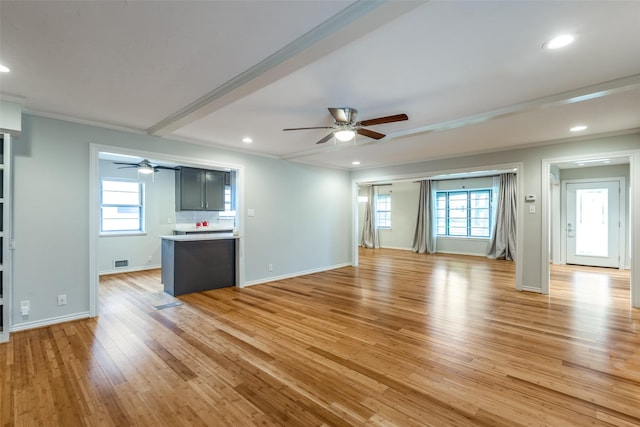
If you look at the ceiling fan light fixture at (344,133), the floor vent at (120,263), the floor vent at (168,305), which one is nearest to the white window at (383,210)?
the ceiling fan light fixture at (344,133)

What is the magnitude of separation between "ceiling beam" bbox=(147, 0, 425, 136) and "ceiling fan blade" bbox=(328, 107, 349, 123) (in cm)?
66

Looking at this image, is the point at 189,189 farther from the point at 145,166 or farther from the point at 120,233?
the point at 120,233

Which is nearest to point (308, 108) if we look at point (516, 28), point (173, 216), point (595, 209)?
point (516, 28)

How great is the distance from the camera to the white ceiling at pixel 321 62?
1.75 m

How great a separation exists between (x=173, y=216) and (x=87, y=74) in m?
5.38

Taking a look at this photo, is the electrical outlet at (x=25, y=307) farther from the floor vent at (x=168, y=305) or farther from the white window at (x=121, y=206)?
the white window at (x=121, y=206)

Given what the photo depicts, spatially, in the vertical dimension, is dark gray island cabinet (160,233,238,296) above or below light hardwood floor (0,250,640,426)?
above

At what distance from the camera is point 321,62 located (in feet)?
7.58

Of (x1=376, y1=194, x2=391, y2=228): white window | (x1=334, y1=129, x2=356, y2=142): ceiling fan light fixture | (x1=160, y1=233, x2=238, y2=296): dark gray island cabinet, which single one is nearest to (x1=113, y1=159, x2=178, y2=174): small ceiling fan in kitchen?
(x1=160, y1=233, x2=238, y2=296): dark gray island cabinet

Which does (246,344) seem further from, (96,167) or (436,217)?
(436,217)

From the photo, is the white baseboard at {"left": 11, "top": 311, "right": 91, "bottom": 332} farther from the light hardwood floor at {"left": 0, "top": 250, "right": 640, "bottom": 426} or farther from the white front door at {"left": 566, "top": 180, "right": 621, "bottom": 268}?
the white front door at {"left": 566, "top": 180, "right": 621, "bottom": 268}

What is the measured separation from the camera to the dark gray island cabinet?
4.82 m

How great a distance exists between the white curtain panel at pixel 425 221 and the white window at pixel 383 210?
1.37 m

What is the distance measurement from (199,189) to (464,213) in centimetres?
804
